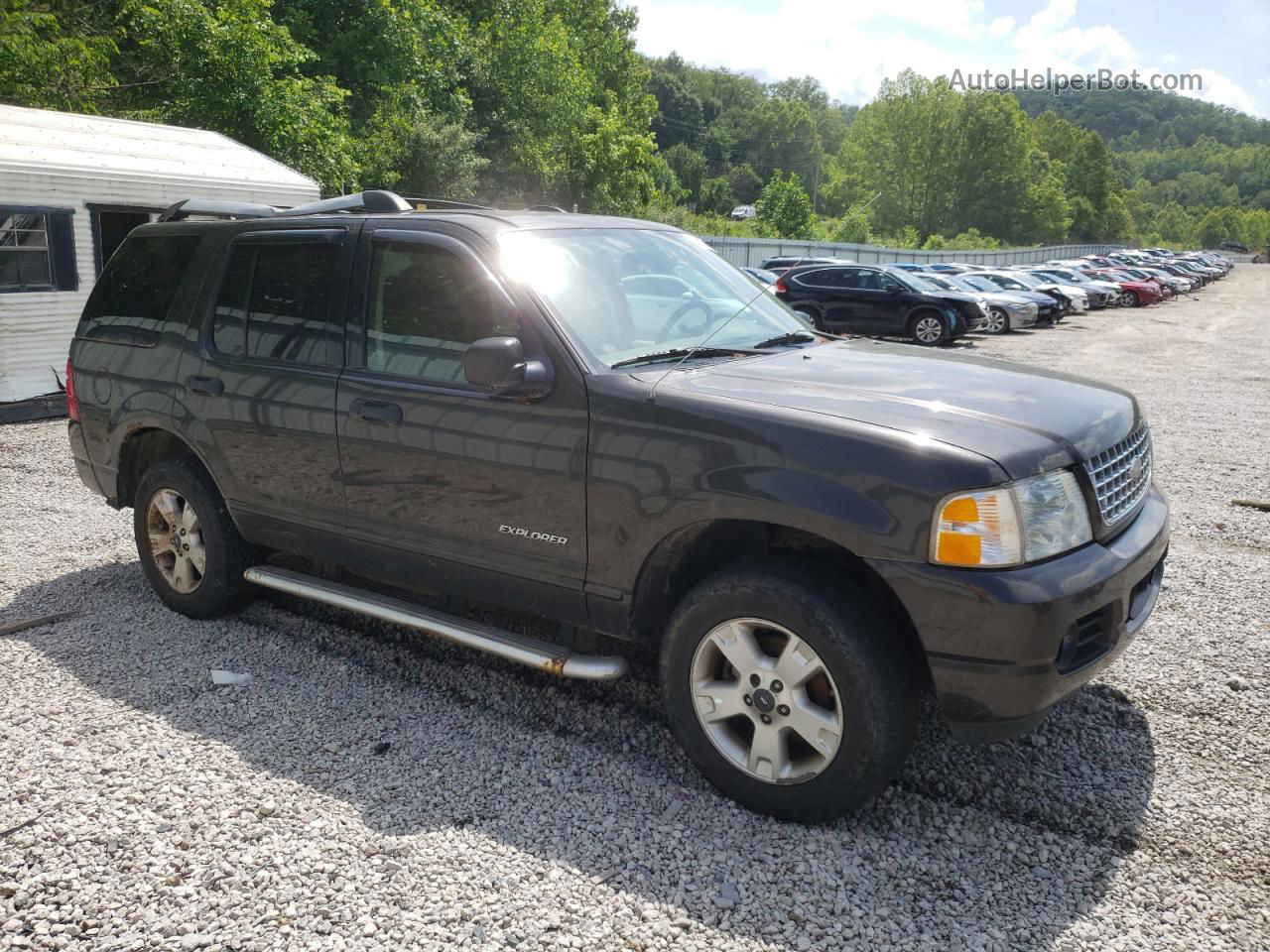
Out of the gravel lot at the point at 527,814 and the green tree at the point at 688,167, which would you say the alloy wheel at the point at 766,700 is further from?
the green tree at the point at 688,167

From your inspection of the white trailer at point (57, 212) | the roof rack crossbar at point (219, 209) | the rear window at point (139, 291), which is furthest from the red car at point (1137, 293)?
the rear window at point (139, 291)

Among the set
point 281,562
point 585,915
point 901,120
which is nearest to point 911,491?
point 585,915

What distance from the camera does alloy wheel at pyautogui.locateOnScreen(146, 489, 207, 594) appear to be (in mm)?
4844

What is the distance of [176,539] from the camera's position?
16.2 feet

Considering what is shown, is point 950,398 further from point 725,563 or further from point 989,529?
point 725,563

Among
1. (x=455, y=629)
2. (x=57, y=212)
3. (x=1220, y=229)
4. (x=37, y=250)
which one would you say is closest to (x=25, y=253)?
(x=37, y=250)

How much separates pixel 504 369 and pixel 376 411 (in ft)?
2.74

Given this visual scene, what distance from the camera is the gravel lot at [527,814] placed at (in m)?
2.80

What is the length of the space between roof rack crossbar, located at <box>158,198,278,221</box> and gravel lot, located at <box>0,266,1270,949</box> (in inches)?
78.2

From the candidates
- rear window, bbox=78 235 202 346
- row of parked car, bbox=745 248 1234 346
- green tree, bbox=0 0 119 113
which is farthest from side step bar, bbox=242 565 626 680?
green tree, bbox=0 0 119 113

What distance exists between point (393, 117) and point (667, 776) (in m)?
29.6

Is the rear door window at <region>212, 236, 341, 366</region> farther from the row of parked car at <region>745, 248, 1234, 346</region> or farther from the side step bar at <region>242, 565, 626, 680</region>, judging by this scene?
the row of parked car at <region>745, 248, 1234, 346</region>

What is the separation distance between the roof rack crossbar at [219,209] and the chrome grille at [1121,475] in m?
3.71

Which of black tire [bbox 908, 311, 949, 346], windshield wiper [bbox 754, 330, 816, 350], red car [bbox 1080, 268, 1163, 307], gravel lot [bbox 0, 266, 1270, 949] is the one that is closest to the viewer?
gravel lot [bbox 0, 266, 1270, 949]
